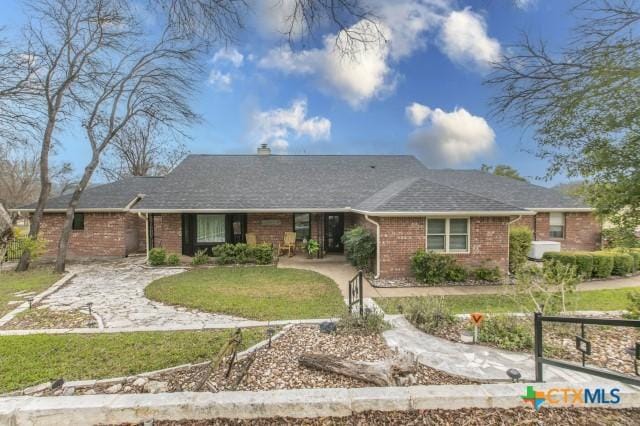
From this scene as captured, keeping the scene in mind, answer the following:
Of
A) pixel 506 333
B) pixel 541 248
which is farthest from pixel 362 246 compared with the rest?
pixel 541 248

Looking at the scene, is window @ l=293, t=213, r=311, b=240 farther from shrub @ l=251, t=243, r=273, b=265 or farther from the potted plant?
shrub @ l=251, t=243, r=273, b=265

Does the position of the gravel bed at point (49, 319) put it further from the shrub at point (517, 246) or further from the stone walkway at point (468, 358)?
the shrub at point (517, 246)

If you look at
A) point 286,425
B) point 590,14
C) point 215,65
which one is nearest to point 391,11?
point 215,65

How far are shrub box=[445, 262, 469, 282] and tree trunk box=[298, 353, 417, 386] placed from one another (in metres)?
6.42

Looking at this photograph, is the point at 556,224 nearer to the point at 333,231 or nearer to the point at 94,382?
the point at 333,231

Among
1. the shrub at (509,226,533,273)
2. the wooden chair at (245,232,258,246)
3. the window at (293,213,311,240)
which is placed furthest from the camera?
the window at (293,213,311,240)

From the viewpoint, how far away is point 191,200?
1305 cm

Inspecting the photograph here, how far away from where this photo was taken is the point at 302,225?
14.1m

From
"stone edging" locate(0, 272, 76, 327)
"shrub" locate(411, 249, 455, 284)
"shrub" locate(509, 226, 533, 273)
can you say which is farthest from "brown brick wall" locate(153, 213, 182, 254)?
"shrub" locate(509, 226, 533, 273)

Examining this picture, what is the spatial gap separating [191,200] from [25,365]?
959cm

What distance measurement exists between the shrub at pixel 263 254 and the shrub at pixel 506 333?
8.69 metres

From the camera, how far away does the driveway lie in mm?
5895

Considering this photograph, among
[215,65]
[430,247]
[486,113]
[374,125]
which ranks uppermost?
[374,125]

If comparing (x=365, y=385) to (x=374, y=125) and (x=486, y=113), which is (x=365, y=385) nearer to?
(x=486, y=113)
